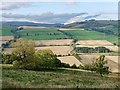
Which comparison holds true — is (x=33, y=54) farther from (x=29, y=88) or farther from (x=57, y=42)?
(x=57, y=42)

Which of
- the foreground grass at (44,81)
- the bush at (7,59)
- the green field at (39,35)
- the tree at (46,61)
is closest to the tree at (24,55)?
the tree at (46,61)

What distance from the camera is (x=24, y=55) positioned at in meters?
31.2

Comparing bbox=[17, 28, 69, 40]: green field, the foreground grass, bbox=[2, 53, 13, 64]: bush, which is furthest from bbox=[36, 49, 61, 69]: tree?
bbox=[17, 28, 69, 40]: green field

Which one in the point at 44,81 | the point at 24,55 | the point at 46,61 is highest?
the point at 44,81

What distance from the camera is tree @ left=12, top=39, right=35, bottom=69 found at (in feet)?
97.3

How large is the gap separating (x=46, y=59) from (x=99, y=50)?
25193mm

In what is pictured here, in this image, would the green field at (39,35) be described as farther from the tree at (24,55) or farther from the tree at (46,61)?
the tree at (24,55)

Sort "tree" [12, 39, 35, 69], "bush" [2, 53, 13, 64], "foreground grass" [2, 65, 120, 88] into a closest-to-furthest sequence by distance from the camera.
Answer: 1. "foreground grass" [2, 65, 120, 88]
2. "tree" [12, 39, 35, 69]
3. "bush" [2, 53, 13, 64]

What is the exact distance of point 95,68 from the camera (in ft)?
112

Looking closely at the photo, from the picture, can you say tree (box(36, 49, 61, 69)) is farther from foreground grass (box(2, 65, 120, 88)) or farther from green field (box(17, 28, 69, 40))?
green field (box(17, 28, 69, 40))

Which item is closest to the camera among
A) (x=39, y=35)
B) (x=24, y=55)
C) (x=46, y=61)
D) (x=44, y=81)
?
(x=44, y=81)

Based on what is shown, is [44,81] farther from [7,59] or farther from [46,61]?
[7,59]

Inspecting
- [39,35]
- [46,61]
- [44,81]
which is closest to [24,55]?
[46,61]

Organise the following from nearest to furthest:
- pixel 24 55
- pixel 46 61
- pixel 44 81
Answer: pixel 44 81, pixel 24 55, pixel 46 61
